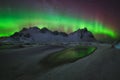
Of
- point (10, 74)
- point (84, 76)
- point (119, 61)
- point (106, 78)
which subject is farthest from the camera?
point (119, 61)

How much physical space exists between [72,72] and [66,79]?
150 centimetres

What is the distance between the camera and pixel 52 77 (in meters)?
10.5

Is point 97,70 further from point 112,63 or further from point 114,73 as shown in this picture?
point 112,63

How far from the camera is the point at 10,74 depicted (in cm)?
1198

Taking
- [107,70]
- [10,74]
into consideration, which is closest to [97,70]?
[107,70]

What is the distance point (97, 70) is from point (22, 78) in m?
5.09

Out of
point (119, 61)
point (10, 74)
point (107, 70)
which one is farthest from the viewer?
point (119, 61)

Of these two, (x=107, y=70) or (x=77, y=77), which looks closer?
(x=77, y=77)

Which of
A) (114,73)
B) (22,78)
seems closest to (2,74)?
(22,78)

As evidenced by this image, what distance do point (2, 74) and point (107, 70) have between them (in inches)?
296

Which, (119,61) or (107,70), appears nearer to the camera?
(107,70)

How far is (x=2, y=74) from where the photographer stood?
39.4ft

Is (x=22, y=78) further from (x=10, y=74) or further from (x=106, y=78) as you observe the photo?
(x=106, y=78)

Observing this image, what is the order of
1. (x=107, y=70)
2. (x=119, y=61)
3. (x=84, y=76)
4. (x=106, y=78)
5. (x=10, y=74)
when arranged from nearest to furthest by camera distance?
1. (x=106, y=78)
2. (x=84, y=76)
3. (x=107, y=70)
4. (x=10, y=74)
5. (x=119, y=61)
